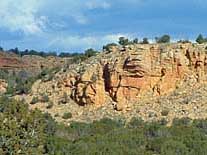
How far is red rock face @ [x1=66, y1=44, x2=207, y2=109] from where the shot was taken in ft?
245

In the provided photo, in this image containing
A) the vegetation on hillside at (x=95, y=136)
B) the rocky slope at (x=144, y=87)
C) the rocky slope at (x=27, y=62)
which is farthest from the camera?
the rocky slope at (x=27, y=62)

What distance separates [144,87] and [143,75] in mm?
1216

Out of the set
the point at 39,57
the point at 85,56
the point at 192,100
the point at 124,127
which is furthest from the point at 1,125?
the point at 39,57

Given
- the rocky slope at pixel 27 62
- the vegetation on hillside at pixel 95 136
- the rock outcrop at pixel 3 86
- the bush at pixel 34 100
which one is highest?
the rocky slope at pixel 27 62

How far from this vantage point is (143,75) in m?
74.7

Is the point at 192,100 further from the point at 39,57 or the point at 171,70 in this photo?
the point at 39,57

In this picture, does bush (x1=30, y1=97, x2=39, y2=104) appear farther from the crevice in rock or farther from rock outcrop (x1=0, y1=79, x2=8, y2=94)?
rock outcrop (x1=0, y1=79, x2=8, y2=94)

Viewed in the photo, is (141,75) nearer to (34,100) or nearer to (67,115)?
(67,115)

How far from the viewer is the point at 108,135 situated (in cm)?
5750

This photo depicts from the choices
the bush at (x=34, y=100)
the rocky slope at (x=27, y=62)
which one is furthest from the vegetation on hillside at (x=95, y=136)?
the rocky slope at (x=27, y=62)

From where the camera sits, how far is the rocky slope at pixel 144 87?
72.8 meters

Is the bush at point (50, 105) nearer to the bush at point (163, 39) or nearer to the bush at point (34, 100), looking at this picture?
the bush at point (34, 100)

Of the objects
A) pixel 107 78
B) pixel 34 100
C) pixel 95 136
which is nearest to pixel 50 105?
pixel 34 100

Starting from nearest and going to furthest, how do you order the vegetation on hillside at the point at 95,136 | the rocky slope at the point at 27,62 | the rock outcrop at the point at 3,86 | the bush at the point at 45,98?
the vegetation on hillside at the point at 95,136 < the bush at the point at 45,98 < the rock outcrop at the point at 3,86 < the rocky slope at the point at 27,62
